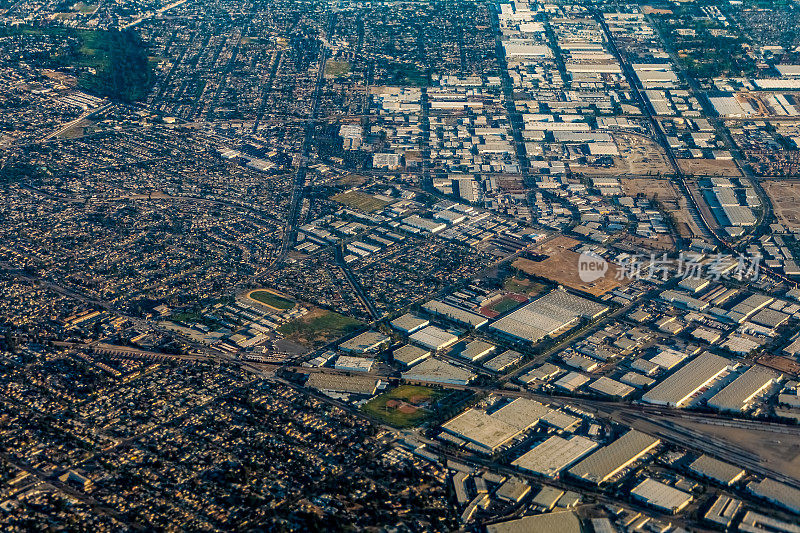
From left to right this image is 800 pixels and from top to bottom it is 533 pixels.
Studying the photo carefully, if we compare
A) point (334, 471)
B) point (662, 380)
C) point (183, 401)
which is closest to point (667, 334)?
point (662, 380)

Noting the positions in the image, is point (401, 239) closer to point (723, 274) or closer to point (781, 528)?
point (723, 274)

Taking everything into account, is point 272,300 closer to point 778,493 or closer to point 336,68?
point 778,493

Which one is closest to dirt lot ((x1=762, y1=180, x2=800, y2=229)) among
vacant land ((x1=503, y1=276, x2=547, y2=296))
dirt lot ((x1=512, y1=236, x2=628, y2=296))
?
dirt lot ((x1=512, y1=236, x2=628, y2=296))

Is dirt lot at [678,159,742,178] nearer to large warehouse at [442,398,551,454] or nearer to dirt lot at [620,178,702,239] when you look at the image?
dirt lot at [620,178,702,239]

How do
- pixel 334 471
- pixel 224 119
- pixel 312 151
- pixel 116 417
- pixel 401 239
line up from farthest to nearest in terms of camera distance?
pixel 224 119
pixel 312 151
pixel 401 239
pixel 116 417
pixel 334 471

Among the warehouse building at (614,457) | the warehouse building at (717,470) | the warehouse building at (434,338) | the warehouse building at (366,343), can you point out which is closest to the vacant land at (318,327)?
the warehouse building at (366,343)

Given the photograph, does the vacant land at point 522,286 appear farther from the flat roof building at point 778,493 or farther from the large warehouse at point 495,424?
the flat roof building at point 778,493
